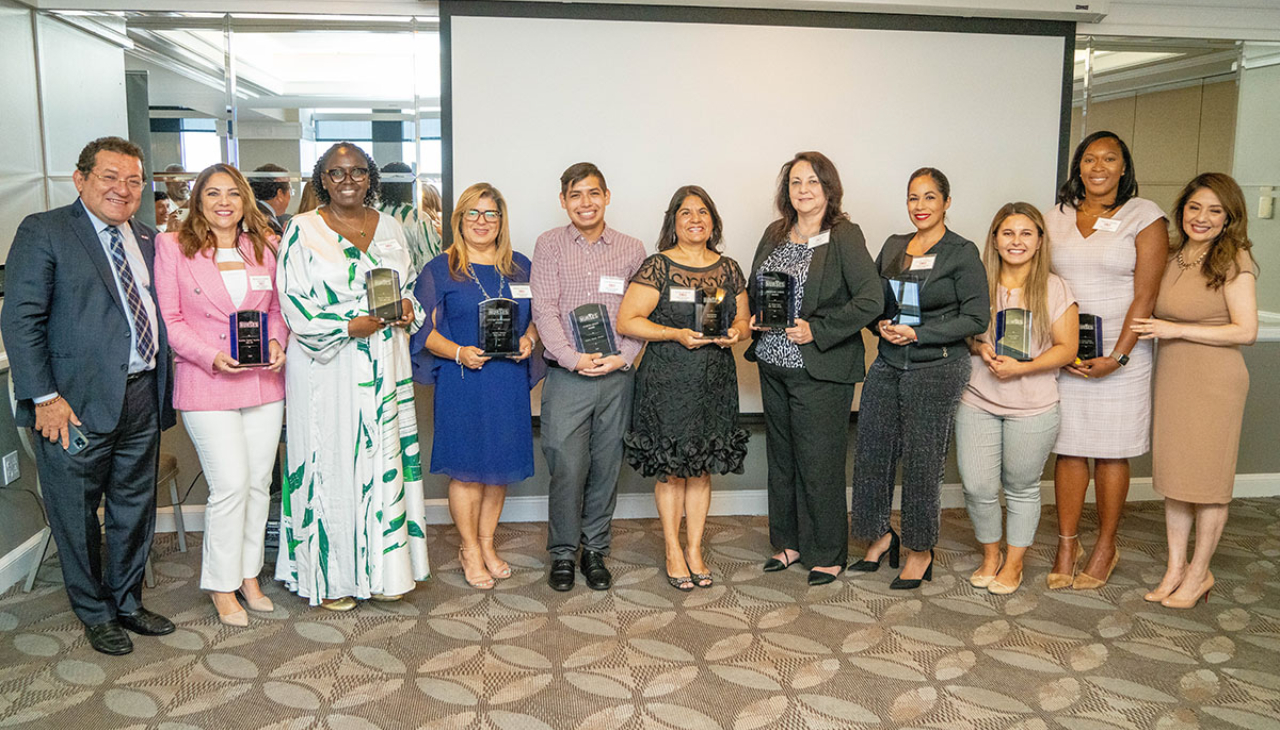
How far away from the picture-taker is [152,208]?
13.8 ft

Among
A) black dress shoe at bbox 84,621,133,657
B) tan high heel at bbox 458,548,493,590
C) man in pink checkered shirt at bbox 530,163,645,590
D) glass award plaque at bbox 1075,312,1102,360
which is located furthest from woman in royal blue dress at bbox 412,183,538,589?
glass award plaque at bbox 1075,312,1102,360

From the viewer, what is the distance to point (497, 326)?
136 inches

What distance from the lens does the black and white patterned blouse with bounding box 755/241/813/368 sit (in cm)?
360

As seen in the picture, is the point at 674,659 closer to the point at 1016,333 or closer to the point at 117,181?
the point at 1016,333

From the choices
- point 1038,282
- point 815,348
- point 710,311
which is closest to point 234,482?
point 710,311

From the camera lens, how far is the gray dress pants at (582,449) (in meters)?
3.63

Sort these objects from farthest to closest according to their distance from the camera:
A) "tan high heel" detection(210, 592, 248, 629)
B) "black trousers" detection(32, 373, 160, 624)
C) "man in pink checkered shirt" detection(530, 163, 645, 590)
Result: "man in pink checkered shirt" detection(530, 163, 645, 590), "tan high heel" detection(210, 592, 248, 629), "black trousers" detection(32, 373, 160, 624)

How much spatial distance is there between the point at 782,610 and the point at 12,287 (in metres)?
2.80

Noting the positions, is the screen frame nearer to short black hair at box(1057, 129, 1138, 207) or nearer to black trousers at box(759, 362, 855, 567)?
short black hair at box(1057, 129, 1138, 207)

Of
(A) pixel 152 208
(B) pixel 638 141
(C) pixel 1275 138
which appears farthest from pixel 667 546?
(C) pixel 1275 138

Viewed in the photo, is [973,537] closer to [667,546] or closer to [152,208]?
[667,546]

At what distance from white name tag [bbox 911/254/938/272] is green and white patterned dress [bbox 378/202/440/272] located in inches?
81.6

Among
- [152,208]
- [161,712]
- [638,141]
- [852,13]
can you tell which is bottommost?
[161,712]

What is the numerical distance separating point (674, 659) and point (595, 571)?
704 mm
